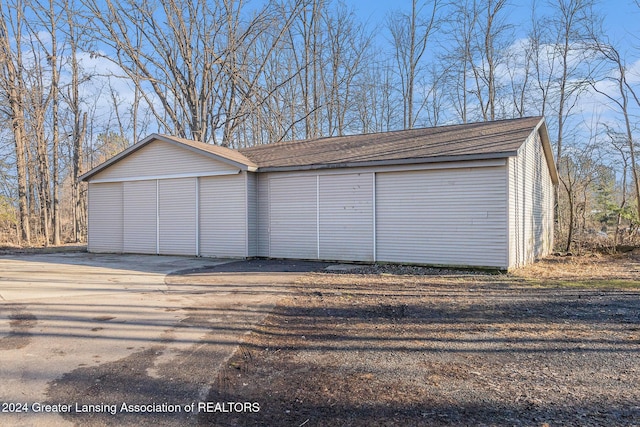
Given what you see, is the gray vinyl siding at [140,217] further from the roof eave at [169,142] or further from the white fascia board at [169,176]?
the roof eave at [169,142]

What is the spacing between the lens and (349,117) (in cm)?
2477

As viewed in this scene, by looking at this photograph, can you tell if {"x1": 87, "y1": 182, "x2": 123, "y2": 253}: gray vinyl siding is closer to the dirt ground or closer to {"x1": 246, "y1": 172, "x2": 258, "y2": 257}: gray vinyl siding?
{"x1": 246, "y1": 172, "x2": 258, "y2": 257}: gray vinyl siding

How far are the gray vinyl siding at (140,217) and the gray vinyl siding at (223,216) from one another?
77.2 inches

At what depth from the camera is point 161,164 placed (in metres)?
12.9

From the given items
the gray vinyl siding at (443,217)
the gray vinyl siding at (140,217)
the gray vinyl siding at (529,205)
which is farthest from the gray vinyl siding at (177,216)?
the gray vinyl siding at (529,205)

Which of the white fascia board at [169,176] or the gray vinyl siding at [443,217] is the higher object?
the white fascia board at [169,176]

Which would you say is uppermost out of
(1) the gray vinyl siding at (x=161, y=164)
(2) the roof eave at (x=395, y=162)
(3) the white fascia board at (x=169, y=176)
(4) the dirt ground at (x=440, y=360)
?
(1) the gray vinyl siding at (x=161, y=164)

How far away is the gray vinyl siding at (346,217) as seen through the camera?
1061 cm

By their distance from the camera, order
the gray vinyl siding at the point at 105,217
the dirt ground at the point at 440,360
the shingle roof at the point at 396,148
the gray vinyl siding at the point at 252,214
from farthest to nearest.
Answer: the gray vinyl siding at the point at 105,217
the gray vinyl siding at the point at 252,214
the shingle roof at the point at 396,148
the dirt ground at the point at 440,360

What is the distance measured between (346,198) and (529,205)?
5.16m

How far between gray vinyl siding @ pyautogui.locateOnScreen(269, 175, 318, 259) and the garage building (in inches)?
1.2

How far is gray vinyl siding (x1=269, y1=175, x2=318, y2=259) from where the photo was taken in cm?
1132

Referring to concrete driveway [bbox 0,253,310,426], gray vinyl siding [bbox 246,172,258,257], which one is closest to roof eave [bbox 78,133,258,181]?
gray vinyl siding [bbox 246,172,258,257]

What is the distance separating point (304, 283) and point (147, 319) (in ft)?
10.7
